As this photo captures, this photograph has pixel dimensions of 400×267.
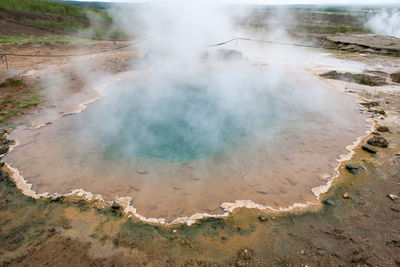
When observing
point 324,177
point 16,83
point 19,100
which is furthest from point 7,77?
point 324,177

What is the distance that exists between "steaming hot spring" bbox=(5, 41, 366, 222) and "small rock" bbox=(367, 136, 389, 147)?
34 centimetres

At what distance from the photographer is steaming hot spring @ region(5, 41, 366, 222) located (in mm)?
3453

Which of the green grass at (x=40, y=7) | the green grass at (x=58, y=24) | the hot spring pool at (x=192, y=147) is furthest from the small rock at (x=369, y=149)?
the green grass at (x=40, y=7)

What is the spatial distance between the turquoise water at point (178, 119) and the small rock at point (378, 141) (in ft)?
6.73

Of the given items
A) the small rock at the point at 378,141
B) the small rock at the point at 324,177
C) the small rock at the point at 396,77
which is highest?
the small rock at the point at 396,77

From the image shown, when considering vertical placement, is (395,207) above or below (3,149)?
below

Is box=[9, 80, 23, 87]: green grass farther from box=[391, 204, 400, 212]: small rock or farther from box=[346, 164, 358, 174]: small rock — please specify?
box=[391, 204, 400, 212]: small rock

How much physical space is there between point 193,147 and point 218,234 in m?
2.06

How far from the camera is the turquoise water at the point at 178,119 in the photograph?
4.56 meters

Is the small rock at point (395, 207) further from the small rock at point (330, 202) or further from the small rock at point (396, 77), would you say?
the small rock at point (396, 77)

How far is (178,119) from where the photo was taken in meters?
5.67

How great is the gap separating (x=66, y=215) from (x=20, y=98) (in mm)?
5301

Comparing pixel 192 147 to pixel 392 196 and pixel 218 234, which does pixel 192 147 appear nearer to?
pixel 218 234

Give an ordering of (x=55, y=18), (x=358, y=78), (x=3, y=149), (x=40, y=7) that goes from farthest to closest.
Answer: (x=40, y=7), (x=55, y=18), (x=358, y=78), (x=3, y=149)
